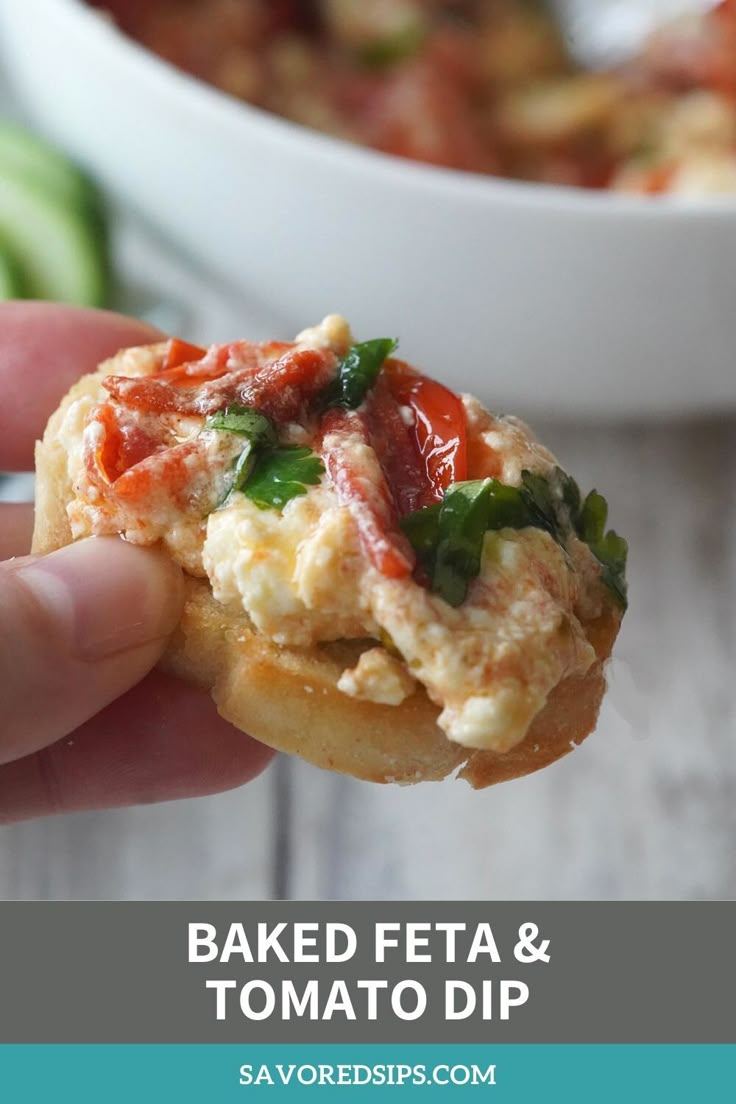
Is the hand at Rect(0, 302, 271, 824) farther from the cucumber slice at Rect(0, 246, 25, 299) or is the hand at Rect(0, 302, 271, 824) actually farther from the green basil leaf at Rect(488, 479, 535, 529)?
the cucumber slice at Rect(0, 246, 25, 299)

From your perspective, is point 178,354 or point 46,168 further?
point 46,168

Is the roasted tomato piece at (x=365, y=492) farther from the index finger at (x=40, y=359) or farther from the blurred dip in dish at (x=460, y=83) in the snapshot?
the blurred dip in dish at (x=460, y=83)

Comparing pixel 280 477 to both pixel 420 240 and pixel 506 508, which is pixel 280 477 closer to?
pixel 506 508

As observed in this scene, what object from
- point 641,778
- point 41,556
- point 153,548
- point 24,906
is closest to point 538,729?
point 153,548

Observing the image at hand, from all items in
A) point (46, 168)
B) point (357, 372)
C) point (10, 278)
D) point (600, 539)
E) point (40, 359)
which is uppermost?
point (46, 168)

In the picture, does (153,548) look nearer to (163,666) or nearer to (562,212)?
(163,666)

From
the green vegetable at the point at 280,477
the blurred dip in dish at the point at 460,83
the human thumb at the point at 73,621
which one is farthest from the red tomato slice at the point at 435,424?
the blurred dip in dish at the point at 460,83

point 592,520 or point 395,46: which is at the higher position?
point 395,46

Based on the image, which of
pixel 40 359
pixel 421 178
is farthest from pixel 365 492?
pixel 421 178
